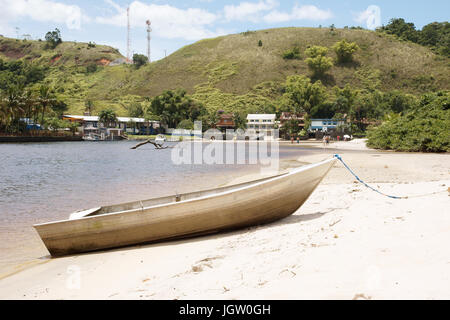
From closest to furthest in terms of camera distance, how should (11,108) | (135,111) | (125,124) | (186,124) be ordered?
(11,108) → (186,124) → (125,124) → (135,111)

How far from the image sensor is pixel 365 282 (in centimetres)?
377

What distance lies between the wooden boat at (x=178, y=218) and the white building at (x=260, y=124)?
283ft

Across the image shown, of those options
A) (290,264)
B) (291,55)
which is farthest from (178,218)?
(291,55)

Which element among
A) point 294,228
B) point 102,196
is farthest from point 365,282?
point 102,196

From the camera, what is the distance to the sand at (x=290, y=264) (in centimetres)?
383

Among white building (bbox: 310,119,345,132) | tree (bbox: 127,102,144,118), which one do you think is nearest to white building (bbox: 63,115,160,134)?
tree (bbox: 127,102,144,118)

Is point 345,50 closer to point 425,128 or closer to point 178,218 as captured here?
point 425,128

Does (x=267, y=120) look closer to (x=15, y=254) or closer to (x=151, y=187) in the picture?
(x=151, y=187)

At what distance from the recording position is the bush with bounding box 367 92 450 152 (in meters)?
33.2

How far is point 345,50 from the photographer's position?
148 meters

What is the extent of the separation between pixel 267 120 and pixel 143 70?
85.7m

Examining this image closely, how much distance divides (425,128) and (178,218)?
35.1 m

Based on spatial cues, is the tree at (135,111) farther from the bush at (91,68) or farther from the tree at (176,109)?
the bush at (91,68)

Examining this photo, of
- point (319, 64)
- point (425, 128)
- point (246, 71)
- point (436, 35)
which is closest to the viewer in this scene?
point (425, 128)
